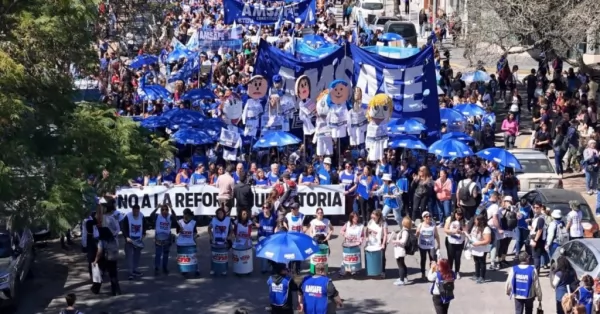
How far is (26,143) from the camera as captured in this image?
580 inches

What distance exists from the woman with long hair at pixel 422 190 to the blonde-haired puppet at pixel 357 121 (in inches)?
96.7

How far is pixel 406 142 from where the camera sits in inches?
907

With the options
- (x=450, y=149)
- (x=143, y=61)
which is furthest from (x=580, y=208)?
(x=143, y=61)

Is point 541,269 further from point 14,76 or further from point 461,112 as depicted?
point 14,76


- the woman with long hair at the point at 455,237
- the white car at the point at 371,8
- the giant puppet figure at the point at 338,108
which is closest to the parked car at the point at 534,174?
the giant puppet figure at the point at 338,108

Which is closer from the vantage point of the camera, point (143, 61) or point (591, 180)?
point (591, 180)

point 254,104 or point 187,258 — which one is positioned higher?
point 254,104

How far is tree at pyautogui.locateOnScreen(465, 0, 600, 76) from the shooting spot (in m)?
28.0

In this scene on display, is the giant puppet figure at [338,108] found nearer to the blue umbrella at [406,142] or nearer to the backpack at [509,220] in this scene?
the blue umbrella at [406,142]

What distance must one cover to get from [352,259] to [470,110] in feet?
30.3

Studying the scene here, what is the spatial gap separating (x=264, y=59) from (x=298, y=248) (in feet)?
31.1

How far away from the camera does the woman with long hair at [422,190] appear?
2148cm

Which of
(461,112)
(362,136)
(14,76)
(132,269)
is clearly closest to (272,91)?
(362,136)

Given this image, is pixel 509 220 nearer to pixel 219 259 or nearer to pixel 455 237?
pixel 455 237
